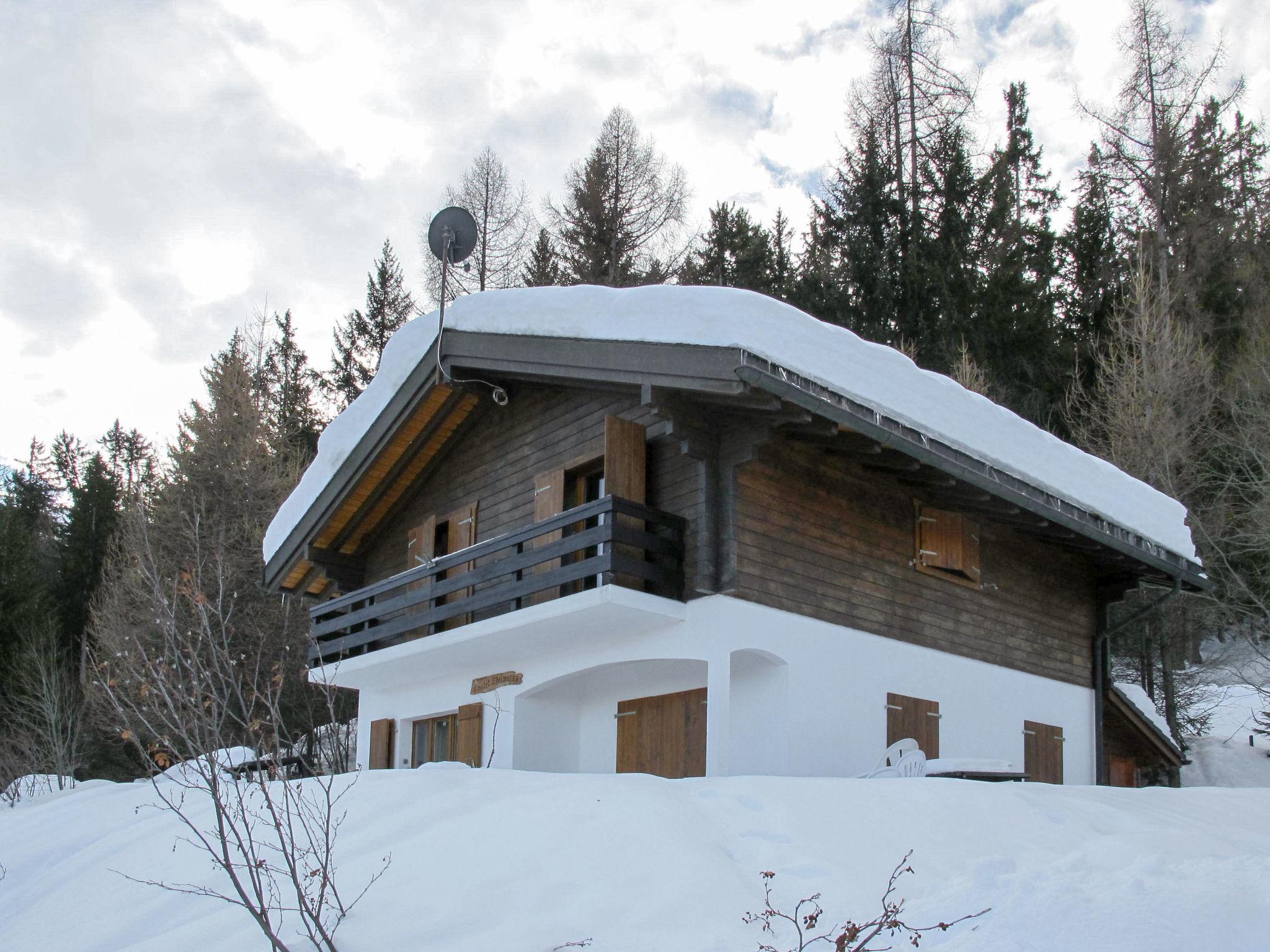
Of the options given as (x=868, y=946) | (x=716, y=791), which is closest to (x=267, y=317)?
(x=716, y=791)

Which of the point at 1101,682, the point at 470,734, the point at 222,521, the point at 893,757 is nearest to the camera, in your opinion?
the point at 893,757

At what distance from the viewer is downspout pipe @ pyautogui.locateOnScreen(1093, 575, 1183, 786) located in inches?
553

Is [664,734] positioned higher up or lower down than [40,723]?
higher up

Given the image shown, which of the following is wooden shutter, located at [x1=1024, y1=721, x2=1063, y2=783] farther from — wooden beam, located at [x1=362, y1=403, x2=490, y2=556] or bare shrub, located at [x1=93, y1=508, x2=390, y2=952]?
bare shrub, located at [x1=93, y1=508, x2=390, y2=952]

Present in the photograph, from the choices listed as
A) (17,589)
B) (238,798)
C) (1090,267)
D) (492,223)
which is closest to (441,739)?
(238,798)

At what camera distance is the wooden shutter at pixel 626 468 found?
1033 centimetres

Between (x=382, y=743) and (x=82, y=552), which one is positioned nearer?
(x=382, y=743)

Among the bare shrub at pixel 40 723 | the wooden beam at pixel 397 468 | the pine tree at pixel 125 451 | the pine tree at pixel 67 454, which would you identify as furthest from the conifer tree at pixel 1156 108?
the pine tree at pixel 67 454

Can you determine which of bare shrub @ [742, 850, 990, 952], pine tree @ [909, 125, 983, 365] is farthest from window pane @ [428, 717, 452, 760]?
pine tree @ [909, 125, 983, 365]

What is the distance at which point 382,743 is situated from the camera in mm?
14375

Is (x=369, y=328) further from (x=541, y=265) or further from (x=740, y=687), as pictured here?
(x=740, y=687)

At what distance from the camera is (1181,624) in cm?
2005

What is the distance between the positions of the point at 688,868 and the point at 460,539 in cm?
821

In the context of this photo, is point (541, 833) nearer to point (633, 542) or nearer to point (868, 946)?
point (868, 946)
